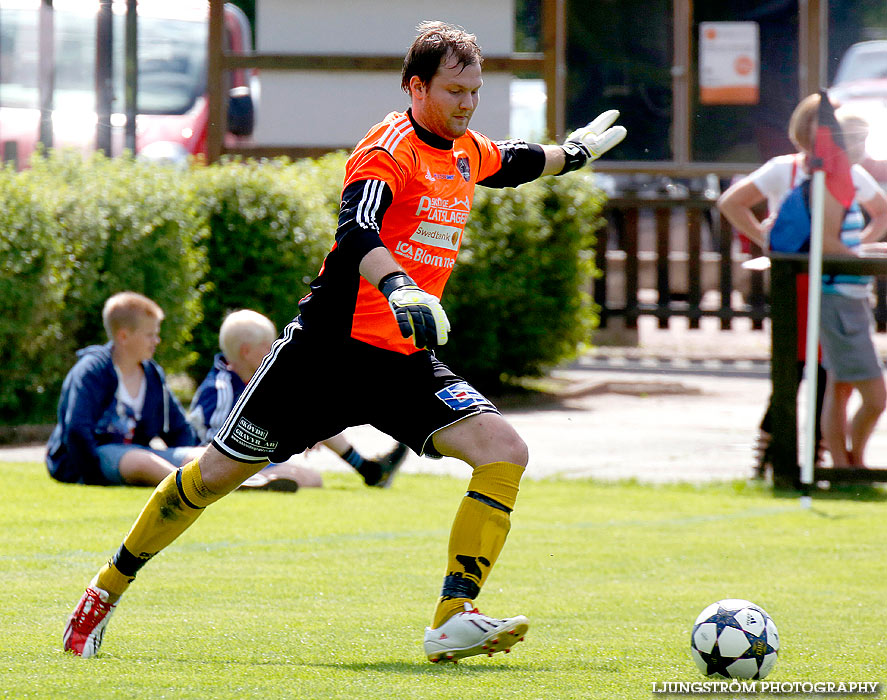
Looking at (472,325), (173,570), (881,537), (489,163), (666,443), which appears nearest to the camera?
(489,163)

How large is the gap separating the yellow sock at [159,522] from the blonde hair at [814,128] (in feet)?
16.4

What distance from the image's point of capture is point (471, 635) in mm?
4090

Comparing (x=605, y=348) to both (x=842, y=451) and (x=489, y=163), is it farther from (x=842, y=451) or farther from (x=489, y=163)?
(x=489, y=163)

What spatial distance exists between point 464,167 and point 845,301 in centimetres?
458

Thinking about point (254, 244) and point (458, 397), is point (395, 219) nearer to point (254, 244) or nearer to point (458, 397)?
point (458, 397)

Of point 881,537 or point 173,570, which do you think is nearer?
point 173,570

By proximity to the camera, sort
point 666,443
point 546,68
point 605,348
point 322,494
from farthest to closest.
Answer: point 605,348 < point 546,68 < point 666,443 < point 322,494

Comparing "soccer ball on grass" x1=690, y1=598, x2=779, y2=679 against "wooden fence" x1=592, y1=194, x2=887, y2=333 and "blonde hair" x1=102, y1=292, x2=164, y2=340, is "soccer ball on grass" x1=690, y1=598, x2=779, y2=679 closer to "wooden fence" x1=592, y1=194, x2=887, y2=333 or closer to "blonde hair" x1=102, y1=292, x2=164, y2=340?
"blonde hair" x1=102, y1=292, x2=164, y2=340

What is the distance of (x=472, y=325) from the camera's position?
12602mm

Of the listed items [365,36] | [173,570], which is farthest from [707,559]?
[365,36]

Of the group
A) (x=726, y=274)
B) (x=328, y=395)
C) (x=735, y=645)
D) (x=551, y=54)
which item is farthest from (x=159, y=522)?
(x=726, y=274)

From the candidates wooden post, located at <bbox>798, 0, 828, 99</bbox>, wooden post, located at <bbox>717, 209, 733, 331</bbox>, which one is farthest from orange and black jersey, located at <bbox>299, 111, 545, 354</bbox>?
wooden post, located at <bbox>798, 0, 828, 99</bbox>

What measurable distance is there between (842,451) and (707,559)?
2.46m

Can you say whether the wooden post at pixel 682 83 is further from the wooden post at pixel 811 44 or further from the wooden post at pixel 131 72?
the wooden post at pixel 131 72
